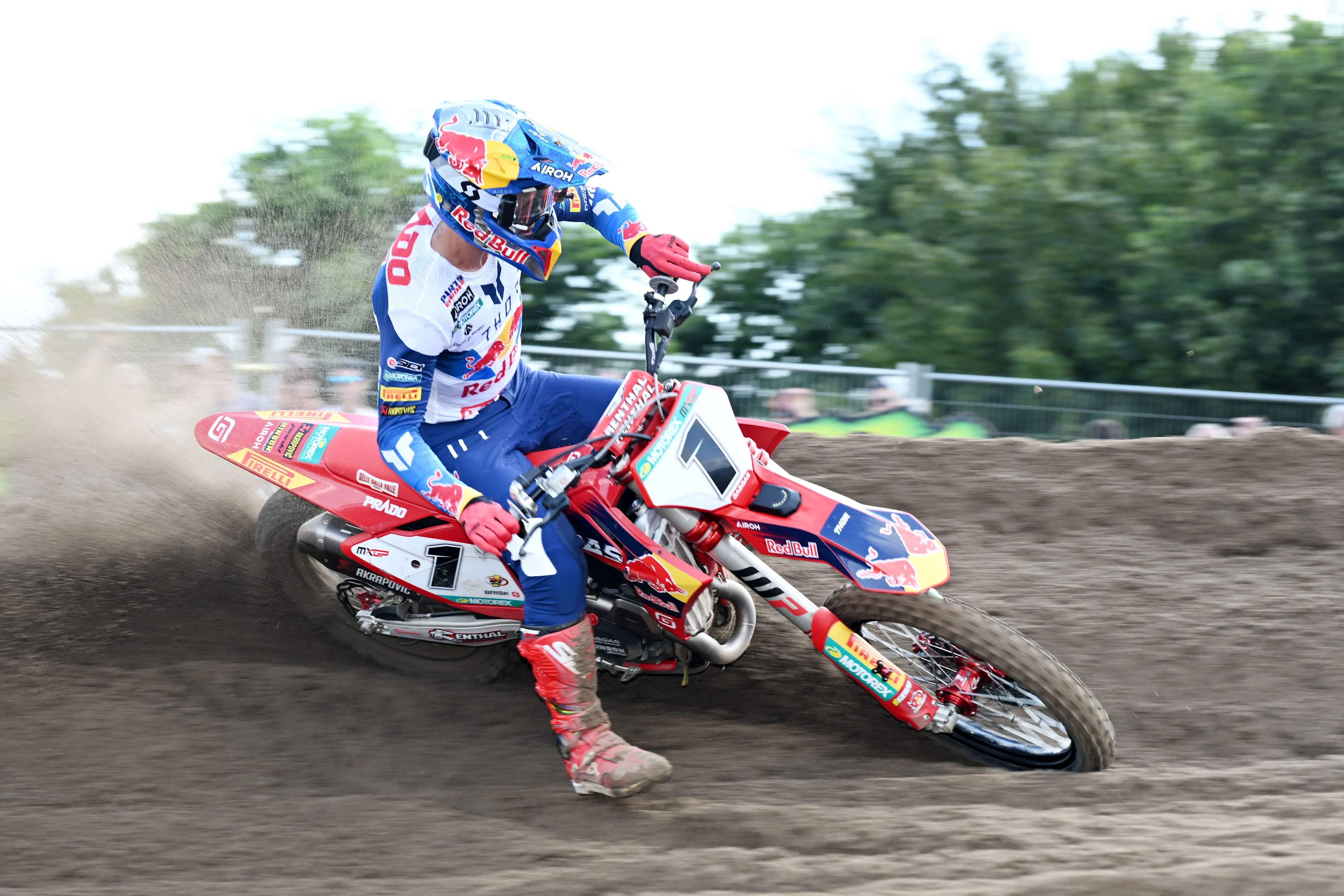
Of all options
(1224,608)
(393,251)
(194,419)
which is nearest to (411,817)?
(393,251)

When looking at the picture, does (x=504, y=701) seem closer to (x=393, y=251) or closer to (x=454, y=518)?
(x=454, y=518)

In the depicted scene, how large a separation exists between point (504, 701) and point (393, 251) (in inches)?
75.6

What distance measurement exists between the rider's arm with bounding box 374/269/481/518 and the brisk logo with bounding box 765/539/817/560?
3.42 feet

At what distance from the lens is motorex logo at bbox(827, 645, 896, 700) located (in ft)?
12.5

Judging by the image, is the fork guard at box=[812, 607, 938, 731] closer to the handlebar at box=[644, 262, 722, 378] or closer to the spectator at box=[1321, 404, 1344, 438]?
the handlebar at box=[644, 262, 722, 378]

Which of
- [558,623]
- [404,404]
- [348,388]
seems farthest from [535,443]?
[348,388]

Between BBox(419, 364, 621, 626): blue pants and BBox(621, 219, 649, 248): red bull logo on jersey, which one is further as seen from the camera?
BBox(621, 219, 649, 248): red bull logo on jersey

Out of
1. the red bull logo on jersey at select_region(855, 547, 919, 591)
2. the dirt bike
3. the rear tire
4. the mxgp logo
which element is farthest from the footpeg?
the mxgp logo

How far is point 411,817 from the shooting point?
12.3 ft

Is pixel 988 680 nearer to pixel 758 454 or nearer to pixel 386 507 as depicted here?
pixel 758 454

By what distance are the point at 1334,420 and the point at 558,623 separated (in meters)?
6.85

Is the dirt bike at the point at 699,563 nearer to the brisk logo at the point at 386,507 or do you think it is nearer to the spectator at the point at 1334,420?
the brisk logo at the point at 386,507

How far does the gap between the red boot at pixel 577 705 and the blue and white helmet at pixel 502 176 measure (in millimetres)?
1264

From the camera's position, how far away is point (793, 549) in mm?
3809
